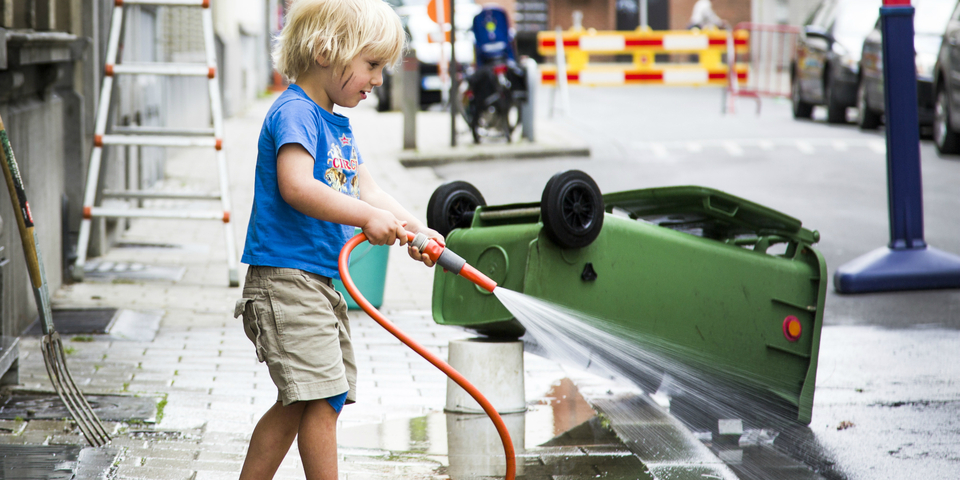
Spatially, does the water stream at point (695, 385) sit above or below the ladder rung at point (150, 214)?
below

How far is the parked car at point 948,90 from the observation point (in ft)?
38.1

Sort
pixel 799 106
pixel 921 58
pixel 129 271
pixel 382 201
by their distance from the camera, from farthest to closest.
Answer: pixel 799 106 < pixel 921 58 < pixel 129 271 < pixel 382 201

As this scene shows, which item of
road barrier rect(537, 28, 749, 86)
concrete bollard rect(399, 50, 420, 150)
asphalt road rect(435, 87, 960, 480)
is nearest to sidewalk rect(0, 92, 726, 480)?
asphalt road rect(435, 87, 960, 480)

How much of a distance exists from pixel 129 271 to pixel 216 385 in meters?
2.78

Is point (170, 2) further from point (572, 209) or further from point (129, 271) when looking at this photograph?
point (572, 209)

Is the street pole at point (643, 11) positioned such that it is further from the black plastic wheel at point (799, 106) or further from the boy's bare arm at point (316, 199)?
the boy's bare arm at point (316, 199)

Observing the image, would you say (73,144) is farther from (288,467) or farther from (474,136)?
(474,136)

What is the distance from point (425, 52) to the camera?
812 inches

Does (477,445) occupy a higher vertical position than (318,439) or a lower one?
lower

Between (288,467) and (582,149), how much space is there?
968 centimetres

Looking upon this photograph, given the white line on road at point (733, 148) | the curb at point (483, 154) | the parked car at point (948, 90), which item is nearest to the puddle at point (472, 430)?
the curb at point (483, 154)

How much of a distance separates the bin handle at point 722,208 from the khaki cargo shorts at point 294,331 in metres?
1.82

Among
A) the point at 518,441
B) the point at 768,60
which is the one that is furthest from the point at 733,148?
the point at 768,60

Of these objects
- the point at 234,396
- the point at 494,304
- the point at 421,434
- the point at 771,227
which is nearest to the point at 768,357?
the point at 771,227
